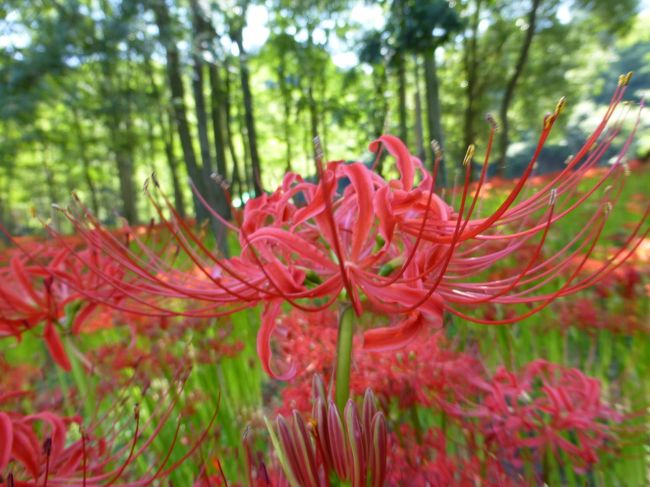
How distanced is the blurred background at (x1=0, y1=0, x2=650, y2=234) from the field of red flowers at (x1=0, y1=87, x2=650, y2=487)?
24cm

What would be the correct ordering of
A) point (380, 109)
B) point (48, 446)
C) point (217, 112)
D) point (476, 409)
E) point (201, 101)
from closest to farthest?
point (48, 446)
point (476, 409)
point (380, 109)
point (201, 101)
point (217, 112)

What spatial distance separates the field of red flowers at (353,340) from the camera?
2.16ft

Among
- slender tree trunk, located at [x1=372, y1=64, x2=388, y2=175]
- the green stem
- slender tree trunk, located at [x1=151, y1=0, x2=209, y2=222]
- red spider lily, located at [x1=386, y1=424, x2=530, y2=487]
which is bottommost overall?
red spider lily, located at [x1=386, y1=424, x2=530, y2=487]

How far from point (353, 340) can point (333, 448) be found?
764 millimetres

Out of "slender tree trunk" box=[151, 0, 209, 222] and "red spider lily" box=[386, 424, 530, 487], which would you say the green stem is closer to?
"red spider lily" box=[386, 424, 530, 487]

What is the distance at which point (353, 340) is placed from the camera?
1368 millimetres

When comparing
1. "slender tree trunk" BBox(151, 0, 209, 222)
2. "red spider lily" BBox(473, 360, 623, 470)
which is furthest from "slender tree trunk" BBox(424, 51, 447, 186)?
"red spider lily" BBox(473, 360, 623, 470)

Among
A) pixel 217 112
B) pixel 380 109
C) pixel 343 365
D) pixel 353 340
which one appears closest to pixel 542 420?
pixel 353 340

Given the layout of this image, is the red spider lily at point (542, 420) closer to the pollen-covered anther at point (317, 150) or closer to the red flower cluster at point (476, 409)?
the red flower cluster at point (476, 409)

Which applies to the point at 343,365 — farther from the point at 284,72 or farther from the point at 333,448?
the point at 284,72

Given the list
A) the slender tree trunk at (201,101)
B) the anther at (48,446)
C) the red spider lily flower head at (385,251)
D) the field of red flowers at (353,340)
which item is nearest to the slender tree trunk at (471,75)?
the slender tree trunk at (201,101)

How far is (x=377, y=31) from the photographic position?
504 cm

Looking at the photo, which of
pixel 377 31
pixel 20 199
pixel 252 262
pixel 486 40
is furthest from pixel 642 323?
pixel 20 199

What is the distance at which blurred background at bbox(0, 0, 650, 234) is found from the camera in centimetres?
444
